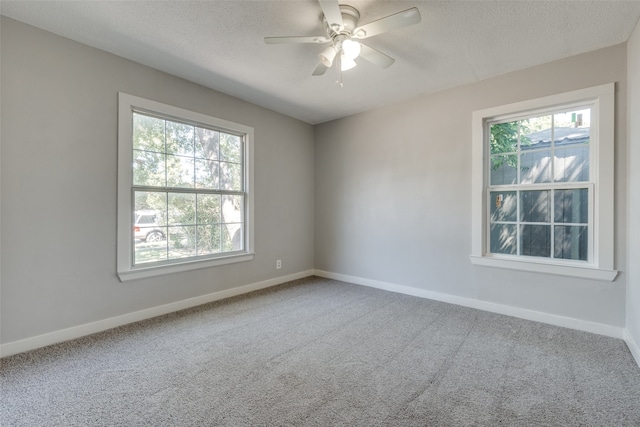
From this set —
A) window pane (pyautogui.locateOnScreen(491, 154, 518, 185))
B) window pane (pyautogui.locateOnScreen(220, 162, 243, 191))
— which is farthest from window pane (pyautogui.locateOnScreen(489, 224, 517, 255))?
window pane (pyautogui.locateOnScreen(220, 162, 243, 191))

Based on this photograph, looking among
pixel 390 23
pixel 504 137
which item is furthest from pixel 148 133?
pixel 504 137

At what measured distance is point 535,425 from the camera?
152 cm

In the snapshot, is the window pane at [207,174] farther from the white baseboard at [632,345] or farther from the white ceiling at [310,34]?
the white baseboard at [632,345]

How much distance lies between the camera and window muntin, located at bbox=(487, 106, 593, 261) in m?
2.76

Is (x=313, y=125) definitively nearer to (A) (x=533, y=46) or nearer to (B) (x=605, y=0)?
(A) (x=533, y=46)

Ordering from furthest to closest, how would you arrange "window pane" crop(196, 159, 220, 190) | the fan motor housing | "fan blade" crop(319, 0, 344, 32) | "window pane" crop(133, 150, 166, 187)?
"window pane" crop(196, 159, 220, 190), "window pane" crop(133, 150, 166, 187), the fan motor housing, "fan blade" crop(319, 0, 344, 32)

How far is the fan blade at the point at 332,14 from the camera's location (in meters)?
1.79

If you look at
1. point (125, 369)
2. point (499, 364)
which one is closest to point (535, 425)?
point (499, 364)

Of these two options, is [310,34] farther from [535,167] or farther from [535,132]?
[535,167]

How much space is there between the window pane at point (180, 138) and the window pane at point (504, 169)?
338cm

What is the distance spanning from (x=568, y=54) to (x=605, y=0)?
0.76 meters

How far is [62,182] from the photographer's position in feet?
8.00

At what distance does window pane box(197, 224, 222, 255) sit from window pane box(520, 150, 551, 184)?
346cm

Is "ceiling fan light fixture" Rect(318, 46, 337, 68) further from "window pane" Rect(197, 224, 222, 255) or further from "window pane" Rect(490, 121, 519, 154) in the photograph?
"window pane" Rect(197, 224, 222, 255)
